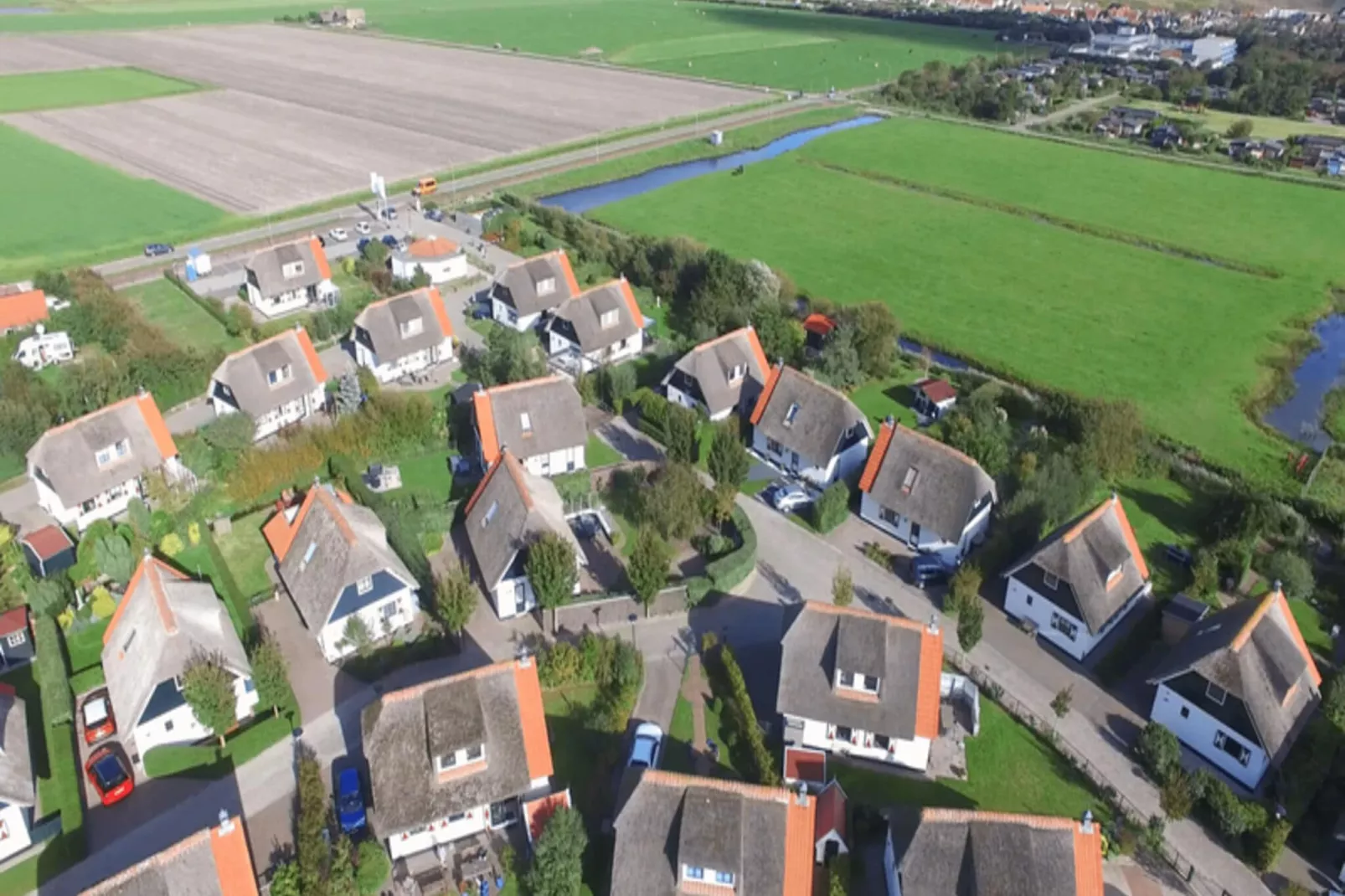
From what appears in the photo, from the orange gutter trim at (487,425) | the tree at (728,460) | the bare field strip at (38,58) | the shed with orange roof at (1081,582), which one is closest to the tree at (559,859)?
the tree at (728,460)

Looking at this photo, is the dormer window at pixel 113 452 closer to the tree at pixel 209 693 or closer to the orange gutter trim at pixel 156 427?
the orange gutter trim at pixel 156 427

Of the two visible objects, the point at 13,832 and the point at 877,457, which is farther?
the point at 877,457

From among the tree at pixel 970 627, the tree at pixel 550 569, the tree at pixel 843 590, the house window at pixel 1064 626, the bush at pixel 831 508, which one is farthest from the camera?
the bush at pixel 831 508

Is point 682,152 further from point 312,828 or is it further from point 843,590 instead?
point 312,828

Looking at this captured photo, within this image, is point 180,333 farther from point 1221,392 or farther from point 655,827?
point 1221,392

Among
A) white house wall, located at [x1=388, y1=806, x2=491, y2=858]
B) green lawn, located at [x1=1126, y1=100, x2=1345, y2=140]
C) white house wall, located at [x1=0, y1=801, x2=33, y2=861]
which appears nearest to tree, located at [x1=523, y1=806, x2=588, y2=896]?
white house wall, located at [x1=388, y1=806, x2=491, y2=858]

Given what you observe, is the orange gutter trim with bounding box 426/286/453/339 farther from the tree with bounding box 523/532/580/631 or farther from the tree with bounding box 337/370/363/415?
the tree with bounding box 523/532/580/631

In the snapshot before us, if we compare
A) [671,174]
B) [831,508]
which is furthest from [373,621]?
[671,174]
